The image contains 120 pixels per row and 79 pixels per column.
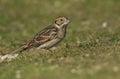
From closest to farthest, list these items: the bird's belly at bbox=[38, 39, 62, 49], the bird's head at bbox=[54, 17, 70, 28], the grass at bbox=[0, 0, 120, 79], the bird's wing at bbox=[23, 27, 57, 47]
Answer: the grass at bbox=[0, 0, 120, 79] < the bird's belly at bbox=[38, 39, 62, 49] < the bird's wing at bbox=[23, 27, 57, 47] < the bird's head at bbox=[54, 17, 70, 28]

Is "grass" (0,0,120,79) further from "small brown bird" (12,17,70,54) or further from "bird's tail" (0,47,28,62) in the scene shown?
"bird's tail" (0,47,28,62)

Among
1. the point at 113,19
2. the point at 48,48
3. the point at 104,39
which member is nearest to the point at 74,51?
the point at 48,48

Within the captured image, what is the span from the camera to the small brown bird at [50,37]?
20094mm

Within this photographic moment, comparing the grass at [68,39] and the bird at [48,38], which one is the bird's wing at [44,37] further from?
the grass at [68,39]

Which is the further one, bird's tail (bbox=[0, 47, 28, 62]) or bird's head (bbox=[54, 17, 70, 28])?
bird's head (bbox=[54, 17, 70, 28])

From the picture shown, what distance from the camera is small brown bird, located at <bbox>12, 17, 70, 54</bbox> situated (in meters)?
20.1

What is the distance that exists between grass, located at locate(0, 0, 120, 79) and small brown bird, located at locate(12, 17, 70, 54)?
13.9 inches

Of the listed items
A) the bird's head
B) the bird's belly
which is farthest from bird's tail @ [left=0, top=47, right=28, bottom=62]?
the bird's head

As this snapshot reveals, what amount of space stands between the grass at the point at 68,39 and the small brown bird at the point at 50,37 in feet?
1.16

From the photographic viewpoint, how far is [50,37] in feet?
66.0

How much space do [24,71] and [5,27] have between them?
16128 millimetres

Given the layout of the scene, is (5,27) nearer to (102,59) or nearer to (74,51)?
(74,51)

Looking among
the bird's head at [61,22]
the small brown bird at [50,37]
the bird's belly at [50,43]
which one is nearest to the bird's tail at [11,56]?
the small brown bird at [50,37]

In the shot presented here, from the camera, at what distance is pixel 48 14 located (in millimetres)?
35656
